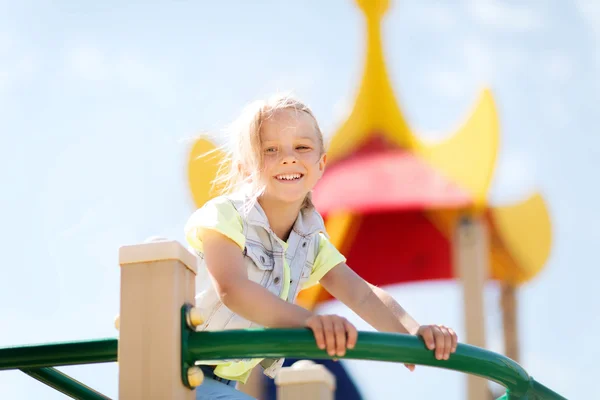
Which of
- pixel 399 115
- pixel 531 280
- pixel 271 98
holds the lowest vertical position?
pixel 271 98

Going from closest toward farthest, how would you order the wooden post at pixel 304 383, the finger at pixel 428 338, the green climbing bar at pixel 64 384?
1. the finger at pixel 428 338
2. the green climbing bar at pixel 64 384
3. the wooden post at pixel 304 383

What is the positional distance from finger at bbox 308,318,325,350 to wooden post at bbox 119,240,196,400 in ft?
0.80

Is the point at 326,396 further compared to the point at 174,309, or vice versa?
the point at 326,396

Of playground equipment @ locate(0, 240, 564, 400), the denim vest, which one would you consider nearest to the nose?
the denim vest

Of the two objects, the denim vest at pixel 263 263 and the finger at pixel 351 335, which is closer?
the finger at pixel 351 335

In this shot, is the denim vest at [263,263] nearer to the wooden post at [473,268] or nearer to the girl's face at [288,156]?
the girl's face at [288,156]

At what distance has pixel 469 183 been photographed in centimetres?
771

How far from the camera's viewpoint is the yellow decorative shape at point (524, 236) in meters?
8.23

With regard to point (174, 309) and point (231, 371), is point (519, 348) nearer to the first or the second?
point (231, 371)

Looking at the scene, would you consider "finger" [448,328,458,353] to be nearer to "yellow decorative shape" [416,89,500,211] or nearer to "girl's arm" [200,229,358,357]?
"girl's arm" [200,229,358,357]

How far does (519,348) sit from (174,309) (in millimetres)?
7444

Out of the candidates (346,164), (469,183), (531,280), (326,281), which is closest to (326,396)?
(326,281)

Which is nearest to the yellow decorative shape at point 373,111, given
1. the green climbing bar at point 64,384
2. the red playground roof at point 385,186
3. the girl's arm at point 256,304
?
the red playground roof at point 385,186

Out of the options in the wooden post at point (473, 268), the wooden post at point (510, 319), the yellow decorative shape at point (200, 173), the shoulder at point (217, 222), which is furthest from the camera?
the wooden post at point (510, 319)
